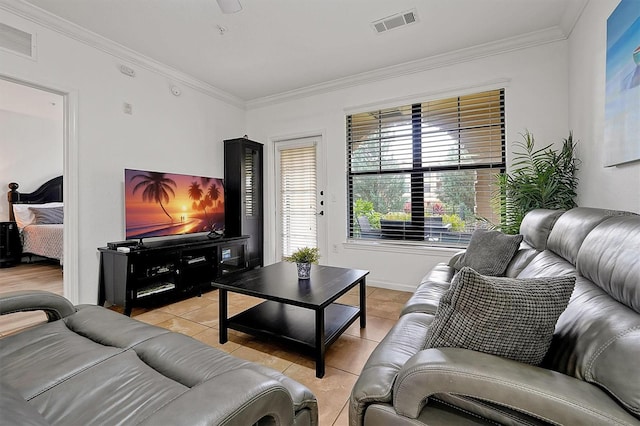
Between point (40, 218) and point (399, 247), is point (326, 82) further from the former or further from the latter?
point (40, 218)

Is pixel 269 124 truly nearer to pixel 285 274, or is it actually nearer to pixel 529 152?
pixel 285 274

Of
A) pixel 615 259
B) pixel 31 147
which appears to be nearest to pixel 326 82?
pixel 615 259

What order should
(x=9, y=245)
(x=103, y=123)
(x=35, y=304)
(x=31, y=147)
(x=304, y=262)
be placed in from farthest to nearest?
(x=31, y=147)
(x=9, y=245)
(x=103, y=123)
(x=304, y=262)
(x=35, y=304)

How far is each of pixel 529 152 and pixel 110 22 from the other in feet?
13.7

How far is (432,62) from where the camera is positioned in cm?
333

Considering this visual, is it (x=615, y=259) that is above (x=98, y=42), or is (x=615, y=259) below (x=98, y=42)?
below

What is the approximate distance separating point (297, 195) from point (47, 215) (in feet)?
14.3

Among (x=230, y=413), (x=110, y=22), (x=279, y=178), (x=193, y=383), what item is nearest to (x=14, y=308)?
(x=193, y=383)

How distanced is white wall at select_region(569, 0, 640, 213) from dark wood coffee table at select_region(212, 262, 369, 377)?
5.82 ft

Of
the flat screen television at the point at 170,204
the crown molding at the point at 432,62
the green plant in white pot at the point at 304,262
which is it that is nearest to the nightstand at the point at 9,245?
the flat screen television at the point at 170,204

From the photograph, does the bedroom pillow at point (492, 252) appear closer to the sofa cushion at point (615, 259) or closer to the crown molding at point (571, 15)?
the sofa cushion at point (615, 259)

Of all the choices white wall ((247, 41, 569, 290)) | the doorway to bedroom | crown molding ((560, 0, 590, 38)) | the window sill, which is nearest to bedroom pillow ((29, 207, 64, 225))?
the doorway to bedroom

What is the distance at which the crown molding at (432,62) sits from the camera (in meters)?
2.85

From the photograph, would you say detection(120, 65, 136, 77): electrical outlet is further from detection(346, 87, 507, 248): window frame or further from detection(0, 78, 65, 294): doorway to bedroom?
detection(346, 87, 507, 248): window frame
